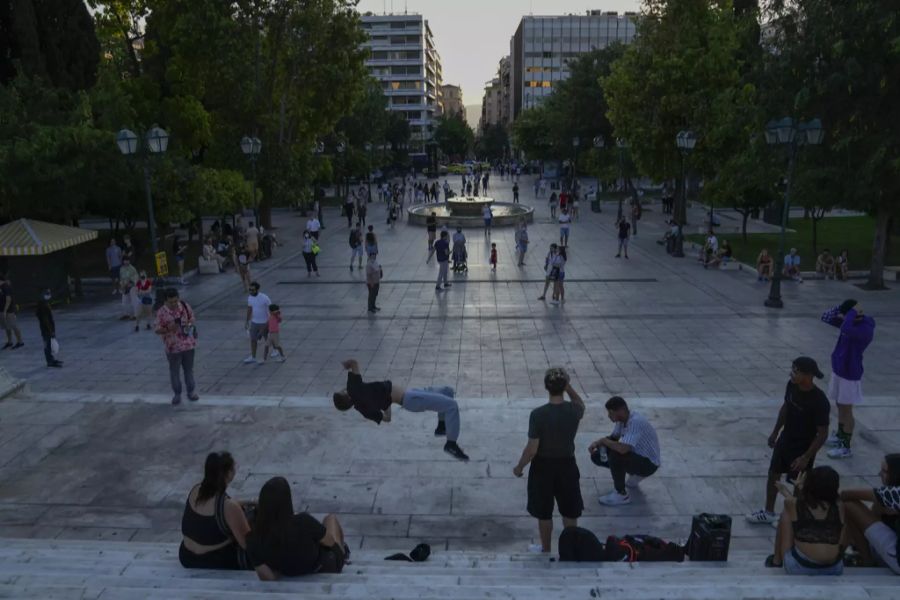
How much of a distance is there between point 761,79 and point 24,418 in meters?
19.2

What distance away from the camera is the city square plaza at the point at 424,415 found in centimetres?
675

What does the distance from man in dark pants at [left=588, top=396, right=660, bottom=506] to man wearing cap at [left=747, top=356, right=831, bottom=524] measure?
1.10 m

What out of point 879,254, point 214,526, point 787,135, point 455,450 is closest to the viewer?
point 214,526

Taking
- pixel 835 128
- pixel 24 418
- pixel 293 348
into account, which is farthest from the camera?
pixel 835 128

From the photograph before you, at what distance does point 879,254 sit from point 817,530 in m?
16.5

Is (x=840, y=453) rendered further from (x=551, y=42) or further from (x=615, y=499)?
(x=551, y=42)

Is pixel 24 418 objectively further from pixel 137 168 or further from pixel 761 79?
pixel 761 79

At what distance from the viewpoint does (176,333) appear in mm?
9867

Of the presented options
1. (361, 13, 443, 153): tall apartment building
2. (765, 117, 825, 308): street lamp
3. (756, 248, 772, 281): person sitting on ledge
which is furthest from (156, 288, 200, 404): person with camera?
(361, 13, 443, 153): tall apartment building

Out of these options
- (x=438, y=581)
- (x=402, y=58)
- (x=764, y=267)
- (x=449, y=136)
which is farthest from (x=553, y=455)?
(x=402, y=58)

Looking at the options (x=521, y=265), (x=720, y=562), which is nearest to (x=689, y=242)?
(x=521, y=265)

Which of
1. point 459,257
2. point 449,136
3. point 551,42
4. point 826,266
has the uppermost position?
point 551,42

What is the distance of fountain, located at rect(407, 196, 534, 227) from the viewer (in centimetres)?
3447

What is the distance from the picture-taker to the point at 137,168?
19.6 meters
